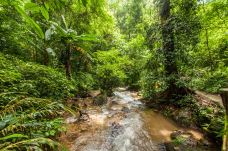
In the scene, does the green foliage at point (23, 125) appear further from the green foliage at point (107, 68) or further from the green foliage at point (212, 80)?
the green foliage at point (107, 68)

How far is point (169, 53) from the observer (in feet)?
24.9

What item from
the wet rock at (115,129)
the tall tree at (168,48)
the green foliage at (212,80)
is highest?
the tall tree at (168,48)

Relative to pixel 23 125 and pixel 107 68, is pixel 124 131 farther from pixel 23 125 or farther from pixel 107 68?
pixel 107 68

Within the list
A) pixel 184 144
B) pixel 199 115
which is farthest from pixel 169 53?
pixel 184 144

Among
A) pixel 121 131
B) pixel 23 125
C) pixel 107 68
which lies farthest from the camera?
pixel 107 68

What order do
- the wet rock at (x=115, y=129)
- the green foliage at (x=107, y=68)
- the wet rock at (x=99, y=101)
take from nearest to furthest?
the wet rock at (x=115, y=129) < the wet rock at (x=99, y=101) < the green foliage at (x=107, y=68)

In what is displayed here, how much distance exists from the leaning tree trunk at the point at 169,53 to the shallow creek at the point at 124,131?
1.24 m

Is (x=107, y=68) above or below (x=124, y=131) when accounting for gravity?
above

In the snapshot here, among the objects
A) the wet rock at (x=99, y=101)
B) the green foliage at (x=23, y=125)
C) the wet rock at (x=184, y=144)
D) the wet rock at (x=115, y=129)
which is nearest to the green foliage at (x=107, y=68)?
the wet rock at (x=99, y=101)

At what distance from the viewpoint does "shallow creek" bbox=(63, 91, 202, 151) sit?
4785mm

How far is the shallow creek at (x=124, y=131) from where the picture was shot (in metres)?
4.79

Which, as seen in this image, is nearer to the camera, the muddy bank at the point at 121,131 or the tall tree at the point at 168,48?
the muddy bank at the point at 121,131

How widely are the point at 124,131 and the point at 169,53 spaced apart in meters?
3.74

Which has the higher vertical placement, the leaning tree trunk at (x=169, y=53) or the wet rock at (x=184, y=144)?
the leaning tree trunk at (x=169, y=53)
